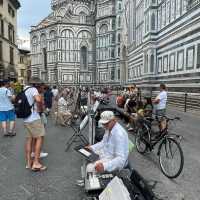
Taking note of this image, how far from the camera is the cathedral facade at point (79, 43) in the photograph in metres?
61.6

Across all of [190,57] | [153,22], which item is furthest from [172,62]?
[153,22]

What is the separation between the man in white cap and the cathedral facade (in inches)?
2187

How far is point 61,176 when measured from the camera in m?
5.46

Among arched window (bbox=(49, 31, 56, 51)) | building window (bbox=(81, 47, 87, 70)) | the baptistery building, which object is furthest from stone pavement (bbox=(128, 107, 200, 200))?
arched window (bbox=(49, 31, 56, 51))

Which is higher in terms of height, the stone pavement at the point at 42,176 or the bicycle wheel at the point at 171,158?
the bicycle wheel at the point at 171,158

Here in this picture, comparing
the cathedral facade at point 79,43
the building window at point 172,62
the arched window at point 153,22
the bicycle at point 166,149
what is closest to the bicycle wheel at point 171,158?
the bicycle at point 166,149

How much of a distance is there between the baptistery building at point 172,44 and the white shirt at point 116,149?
14.2 meters

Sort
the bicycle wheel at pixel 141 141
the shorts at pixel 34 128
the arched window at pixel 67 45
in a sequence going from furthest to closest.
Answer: the arched window at pixel 67 45 < the bicycle wheel at pixel 141 141 < the shorts at pixel 34 128

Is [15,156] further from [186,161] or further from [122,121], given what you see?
[122,121]

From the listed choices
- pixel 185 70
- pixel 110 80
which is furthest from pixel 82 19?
pixel 185 70

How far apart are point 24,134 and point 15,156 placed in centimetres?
303

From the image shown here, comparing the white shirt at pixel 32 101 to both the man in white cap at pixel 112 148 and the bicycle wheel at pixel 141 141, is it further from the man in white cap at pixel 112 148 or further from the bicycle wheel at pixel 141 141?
the bicycle wheel at pixel 141 141

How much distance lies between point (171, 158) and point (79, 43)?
6334 cm

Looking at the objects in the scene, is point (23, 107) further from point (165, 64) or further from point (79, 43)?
point (79, 43)
